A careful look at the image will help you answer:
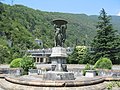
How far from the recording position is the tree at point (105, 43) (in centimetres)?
3008

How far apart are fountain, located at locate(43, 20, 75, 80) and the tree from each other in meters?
19.3

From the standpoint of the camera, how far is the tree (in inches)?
1184

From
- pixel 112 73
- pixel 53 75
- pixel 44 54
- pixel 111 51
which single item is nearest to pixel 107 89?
pixel 53 75

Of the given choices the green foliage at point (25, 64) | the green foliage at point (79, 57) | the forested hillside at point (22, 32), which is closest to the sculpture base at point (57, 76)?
the green foliage at point (25, 64)

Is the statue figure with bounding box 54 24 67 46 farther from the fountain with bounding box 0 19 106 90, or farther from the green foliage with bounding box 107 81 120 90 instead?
the green foliage with bounding box 107 81 120 90

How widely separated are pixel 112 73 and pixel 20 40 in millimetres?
56303

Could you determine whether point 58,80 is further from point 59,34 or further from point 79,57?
point 79,57

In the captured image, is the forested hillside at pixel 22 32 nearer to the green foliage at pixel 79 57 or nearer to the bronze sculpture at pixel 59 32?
the green foliage at pixel 79 57

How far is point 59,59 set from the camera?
11.2 meters

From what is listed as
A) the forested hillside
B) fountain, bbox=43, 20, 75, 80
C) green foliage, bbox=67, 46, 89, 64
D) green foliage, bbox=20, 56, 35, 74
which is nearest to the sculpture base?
fountain, bbox=43, 20, 75, 80

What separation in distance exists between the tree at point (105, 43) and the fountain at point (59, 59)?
761 inches

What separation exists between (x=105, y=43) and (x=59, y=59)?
2105 cm

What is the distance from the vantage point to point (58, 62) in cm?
1114

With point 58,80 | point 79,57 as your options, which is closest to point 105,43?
point 79,57
